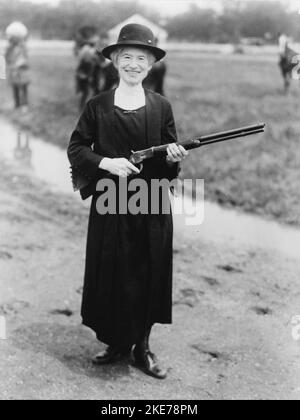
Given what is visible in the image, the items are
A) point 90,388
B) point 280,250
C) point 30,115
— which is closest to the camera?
point 90,388

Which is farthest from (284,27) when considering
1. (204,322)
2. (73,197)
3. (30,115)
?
(204,322)

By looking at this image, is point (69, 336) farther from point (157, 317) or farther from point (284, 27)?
point (284, 27)

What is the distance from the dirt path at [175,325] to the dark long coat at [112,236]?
0.37 metres

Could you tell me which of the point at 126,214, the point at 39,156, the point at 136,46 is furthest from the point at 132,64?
the point at 39,156

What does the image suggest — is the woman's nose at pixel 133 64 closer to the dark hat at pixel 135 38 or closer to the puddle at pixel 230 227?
the dark hat at pixel 135 38

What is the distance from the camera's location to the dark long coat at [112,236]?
3473 millimetres

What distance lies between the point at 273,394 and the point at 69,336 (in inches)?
57.4

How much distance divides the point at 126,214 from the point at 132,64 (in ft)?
2.76

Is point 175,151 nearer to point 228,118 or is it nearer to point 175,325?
point 175,325

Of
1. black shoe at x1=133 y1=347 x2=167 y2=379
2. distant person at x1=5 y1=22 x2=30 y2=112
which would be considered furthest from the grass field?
black shoe at x1=133 y1=347 x2=167 y2=379

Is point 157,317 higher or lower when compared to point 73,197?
lower

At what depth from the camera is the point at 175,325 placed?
4488 millimetres

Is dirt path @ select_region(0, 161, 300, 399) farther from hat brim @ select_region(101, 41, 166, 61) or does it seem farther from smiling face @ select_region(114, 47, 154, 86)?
hat brim @ select_region(101, 41, 166, 61)
